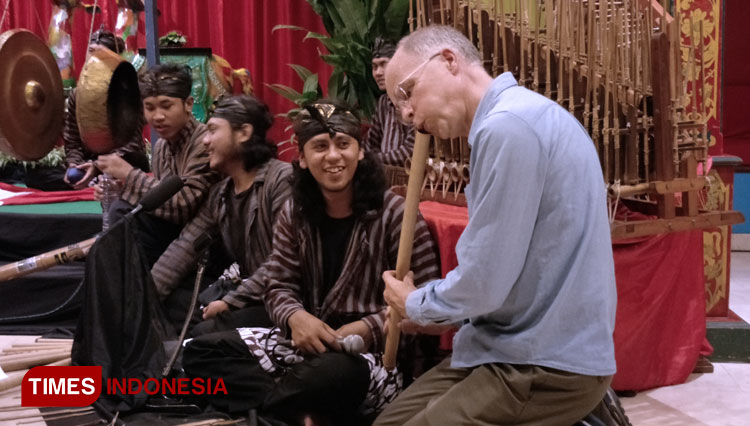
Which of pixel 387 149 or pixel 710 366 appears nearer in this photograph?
pixel 710 366

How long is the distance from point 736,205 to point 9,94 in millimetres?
5245

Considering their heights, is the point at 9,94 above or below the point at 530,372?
above

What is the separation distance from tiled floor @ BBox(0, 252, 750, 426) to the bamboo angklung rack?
0.66 m

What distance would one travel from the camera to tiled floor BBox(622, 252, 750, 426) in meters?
2.83

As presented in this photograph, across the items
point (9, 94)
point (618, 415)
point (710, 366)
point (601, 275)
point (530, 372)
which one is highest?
point (9, 94)

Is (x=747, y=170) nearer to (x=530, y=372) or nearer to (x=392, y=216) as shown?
(x=392, y=216)

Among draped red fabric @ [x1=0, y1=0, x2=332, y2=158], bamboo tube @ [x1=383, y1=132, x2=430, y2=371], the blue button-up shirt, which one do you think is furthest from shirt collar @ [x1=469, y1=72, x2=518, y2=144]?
draped red fabric @ [x1=0, y1=0, x2=332, y2=158]

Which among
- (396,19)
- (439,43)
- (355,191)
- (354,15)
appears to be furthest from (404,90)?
(354,15)

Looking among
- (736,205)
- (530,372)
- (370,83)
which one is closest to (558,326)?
(530,372)

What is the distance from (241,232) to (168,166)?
2.28ft

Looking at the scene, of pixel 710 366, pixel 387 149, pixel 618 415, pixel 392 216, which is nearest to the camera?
pixel 618 415

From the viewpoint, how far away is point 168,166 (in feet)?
12.4

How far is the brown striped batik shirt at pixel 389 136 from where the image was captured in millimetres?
3988

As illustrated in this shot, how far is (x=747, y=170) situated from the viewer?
6059 millimetres
